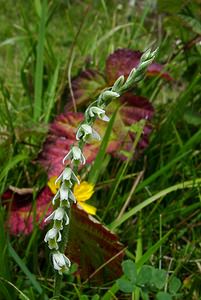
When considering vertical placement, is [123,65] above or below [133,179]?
above

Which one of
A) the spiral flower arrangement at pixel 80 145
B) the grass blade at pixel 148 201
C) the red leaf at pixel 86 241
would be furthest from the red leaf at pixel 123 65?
the spiral flower arrangement at pixel 80 145

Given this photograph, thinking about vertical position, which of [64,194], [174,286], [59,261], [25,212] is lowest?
[174,286]

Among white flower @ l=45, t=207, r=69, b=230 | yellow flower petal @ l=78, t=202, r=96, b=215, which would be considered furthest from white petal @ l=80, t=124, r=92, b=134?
yellow flower petal @ l=78, t=202, r=96, b=215

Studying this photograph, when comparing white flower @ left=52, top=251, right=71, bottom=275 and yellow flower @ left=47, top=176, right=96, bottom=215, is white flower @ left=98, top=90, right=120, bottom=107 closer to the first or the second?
white flower @ left=52, top=251, right=71, bottom=275

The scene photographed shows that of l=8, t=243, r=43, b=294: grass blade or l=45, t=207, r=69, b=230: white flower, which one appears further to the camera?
l=8, t=243, r=43, b=294: grass blade

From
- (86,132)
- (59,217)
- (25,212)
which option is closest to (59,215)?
(59,217)

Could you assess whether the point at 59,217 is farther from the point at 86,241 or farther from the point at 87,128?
the point at 86,241
